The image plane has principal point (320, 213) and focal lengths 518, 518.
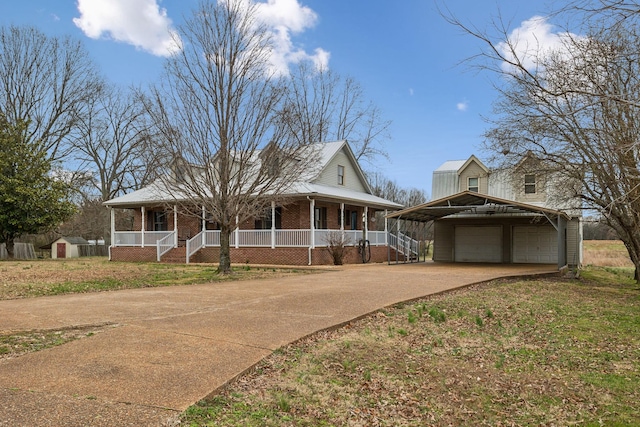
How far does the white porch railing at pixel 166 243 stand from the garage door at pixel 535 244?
57.4 ft

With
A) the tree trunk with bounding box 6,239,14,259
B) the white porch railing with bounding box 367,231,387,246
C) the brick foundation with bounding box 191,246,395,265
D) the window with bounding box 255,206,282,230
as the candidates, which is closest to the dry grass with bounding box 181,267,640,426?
the brick foundation with bounding box 191,246,395,265

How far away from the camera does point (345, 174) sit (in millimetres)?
28609

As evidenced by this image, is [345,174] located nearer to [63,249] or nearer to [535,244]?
[535,244]

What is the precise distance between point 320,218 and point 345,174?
437 centimetres

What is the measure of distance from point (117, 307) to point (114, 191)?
35358 millimetres

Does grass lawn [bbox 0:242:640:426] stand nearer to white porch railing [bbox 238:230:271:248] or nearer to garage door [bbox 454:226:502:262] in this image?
white porch railing [bbox 238:230:271:248]

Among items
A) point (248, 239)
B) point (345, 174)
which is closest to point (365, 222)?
point (345, 174)

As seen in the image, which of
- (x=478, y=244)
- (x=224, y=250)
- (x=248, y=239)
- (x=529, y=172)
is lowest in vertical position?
(x=478, y=244)

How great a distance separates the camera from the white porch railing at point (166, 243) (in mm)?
25812

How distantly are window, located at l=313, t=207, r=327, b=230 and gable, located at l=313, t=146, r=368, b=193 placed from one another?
4.85 ft

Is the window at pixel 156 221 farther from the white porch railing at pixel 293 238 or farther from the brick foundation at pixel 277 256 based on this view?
the white porch railing at pixel 293 238

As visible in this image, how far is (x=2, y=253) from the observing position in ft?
95.5

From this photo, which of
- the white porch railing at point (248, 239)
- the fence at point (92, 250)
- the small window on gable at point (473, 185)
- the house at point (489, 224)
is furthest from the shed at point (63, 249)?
the small window on gable at point (473, 185)

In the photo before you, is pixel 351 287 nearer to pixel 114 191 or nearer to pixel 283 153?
pixel 283 153
